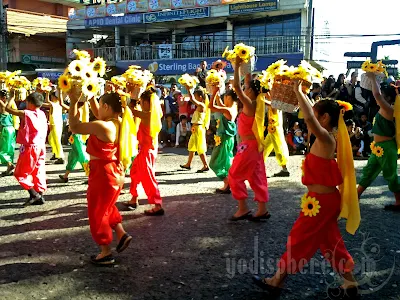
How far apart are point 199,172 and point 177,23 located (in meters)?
17.9

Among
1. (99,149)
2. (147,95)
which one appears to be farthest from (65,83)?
(147,95)

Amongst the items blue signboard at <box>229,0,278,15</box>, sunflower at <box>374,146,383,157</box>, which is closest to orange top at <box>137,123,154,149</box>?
sunflower at <box>374,146,383,157</box>

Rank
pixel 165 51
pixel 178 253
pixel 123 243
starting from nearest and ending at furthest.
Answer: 1. pixel 123 243
2. pixel 178 253
3. pixel 165 51

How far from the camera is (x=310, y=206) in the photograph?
11.6 feet

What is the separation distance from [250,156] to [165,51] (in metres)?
20.0

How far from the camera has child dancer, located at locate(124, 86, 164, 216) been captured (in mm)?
5902

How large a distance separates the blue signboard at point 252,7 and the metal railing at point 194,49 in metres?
1.47

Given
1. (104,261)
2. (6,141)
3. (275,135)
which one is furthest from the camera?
(6,141)

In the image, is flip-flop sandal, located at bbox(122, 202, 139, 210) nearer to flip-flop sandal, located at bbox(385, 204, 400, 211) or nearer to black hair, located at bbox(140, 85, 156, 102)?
black hair, located at bbox(140, 85, 156, 102)

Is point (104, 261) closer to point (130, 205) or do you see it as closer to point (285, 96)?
point (130, 205)

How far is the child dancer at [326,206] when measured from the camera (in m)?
3.49

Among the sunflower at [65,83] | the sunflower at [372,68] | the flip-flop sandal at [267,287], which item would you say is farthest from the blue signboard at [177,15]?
the flip-flop sandal at [267,287]

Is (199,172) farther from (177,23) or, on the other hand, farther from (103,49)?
(103,49)

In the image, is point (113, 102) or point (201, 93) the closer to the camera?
point (113, 102)
